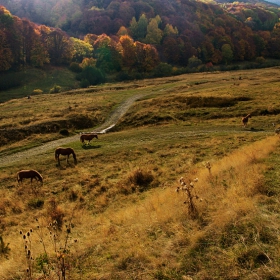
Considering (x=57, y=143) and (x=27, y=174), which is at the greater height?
(x=27, y=174)

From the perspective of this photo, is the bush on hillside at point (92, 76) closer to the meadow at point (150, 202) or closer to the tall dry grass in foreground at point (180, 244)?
the meadow at point (150, 202)

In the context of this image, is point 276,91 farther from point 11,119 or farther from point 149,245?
point 149,245

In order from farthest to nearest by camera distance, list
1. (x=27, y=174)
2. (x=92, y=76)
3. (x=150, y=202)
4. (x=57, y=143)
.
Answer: (x=92, y=76), (x=57, y=143), (x=27, y=174), (x=150, y=202)

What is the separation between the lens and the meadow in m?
7.47

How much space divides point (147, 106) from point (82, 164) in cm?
2892

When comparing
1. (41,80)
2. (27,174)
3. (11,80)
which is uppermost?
(11,80)

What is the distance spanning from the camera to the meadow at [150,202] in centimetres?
747

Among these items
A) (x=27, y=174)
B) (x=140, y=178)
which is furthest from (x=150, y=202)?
(x=27, y=174)

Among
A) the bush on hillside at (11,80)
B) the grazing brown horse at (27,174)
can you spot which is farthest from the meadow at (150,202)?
the bush on hillside at (11,80)

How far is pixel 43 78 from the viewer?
4422 inches

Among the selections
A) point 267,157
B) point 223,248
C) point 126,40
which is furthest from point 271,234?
point 126,40

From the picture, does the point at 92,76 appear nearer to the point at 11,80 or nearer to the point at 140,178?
the point at 11,80

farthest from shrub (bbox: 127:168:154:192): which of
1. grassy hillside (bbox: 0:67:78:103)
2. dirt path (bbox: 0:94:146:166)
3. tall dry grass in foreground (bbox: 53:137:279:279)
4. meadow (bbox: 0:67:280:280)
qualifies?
grassy hillside (bbox: 0:67:78:103)

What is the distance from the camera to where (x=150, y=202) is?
1379cm
